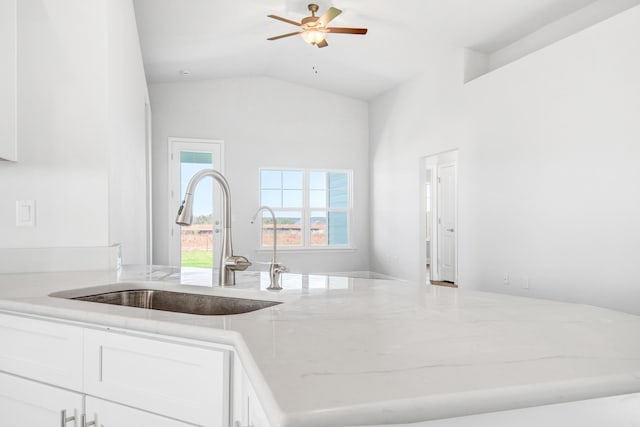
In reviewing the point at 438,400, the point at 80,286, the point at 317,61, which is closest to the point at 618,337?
the point at 438,400

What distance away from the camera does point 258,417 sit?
29.4 inches

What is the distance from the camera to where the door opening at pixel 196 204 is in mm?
6773

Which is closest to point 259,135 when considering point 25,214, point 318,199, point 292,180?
point 292,180

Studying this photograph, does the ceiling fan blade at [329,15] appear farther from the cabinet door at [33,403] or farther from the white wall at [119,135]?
the cabinet door at [33,403]

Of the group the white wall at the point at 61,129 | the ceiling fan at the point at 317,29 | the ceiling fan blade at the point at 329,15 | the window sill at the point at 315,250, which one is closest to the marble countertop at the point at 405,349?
the white wall at the point at 61,129

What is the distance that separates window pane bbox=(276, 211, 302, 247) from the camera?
7391mm

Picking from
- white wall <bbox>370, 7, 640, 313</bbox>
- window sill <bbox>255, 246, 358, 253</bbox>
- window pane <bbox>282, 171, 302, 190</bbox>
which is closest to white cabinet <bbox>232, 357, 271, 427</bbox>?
white wall <bbox>370, 7, 640, 313</bbox>

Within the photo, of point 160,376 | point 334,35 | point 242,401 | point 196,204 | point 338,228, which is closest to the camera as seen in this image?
point 242,401

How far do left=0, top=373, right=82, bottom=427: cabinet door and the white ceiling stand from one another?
3.77 metres

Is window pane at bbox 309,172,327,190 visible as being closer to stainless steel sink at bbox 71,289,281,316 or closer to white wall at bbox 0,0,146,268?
white wall at bbox 0,0,146,268

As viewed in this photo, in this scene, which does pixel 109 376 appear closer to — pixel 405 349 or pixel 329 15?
pixel 405 349

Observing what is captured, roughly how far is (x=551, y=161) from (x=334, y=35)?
111 inches

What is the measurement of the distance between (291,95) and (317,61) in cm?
114

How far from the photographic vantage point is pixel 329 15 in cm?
407
